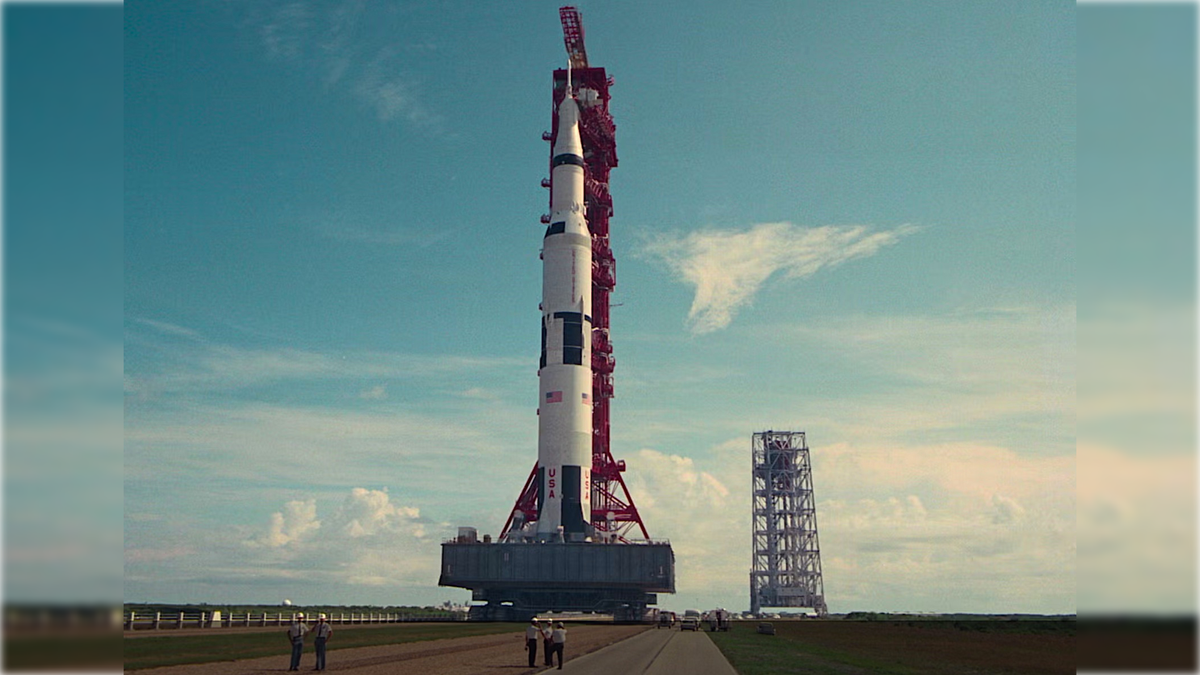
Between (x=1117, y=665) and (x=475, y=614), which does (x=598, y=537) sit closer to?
(x=475, y=614)

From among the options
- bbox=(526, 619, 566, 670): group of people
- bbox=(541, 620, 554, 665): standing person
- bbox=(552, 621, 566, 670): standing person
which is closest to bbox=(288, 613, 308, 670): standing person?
bbox=(526, 619, 566, 670): group of people

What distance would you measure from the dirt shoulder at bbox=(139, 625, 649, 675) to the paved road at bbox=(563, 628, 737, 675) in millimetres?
1537

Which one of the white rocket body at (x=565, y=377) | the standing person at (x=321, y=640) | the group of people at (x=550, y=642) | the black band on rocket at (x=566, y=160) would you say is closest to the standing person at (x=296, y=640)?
the standing person at (x=321, y=640)

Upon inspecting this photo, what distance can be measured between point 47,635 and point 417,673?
85.7ft

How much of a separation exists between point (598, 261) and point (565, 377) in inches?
1111

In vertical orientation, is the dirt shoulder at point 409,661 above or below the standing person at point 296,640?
below

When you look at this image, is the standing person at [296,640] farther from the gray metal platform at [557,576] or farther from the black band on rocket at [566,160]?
the black band on rocket at [566,160]

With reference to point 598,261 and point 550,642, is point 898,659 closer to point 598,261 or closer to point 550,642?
point 550,642

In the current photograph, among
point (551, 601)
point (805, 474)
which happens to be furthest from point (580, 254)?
point (805, 474)

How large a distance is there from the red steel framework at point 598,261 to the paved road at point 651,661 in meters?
66.6

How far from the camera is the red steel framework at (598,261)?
12394 centimetres

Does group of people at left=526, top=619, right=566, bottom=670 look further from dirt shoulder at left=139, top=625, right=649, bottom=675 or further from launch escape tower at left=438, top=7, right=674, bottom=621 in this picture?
launch escape tower at left=438, top=7, right=674, bottom=621

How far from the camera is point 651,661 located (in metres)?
42.6

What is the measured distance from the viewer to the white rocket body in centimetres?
11094
